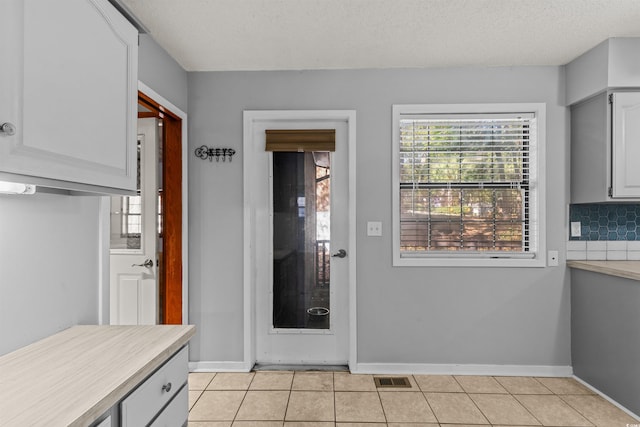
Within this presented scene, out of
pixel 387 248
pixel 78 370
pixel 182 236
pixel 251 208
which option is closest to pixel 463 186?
pixel 387 248

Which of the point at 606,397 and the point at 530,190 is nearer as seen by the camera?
the point at 606,397

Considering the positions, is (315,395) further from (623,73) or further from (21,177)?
(623,73)

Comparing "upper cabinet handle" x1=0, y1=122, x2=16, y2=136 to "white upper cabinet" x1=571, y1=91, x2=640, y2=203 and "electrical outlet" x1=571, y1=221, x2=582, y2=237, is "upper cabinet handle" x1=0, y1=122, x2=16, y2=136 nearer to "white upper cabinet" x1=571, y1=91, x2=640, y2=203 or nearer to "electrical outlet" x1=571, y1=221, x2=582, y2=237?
"white upper cabinet" x1=571, y1=91, x2=640, y2=203

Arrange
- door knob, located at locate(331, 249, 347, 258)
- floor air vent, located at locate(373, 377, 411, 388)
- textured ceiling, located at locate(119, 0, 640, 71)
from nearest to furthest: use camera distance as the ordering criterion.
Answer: textured ceiling, located at locate(119, 0, 640, 71) < floor air vent, located at locate(373, 377, 411, 388) < door knob, located at locate(331, 249, 347, 258)

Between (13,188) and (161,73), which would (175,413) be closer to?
(13,188)

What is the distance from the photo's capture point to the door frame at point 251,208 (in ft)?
9.42

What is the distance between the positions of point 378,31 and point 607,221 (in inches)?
92.2

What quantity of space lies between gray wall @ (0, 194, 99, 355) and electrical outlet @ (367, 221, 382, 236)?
1859 mm

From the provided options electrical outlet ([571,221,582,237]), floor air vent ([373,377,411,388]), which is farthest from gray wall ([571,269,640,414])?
floor air vent ([373,377,411,388])

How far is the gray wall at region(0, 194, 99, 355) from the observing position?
4.27ft

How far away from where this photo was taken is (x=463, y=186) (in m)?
2.93

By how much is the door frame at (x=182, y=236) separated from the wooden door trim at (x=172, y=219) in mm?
24

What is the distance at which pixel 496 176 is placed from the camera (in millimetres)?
2926

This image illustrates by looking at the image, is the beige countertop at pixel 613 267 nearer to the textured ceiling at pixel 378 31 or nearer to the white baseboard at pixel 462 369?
the white baseboard at pixel 462 369
